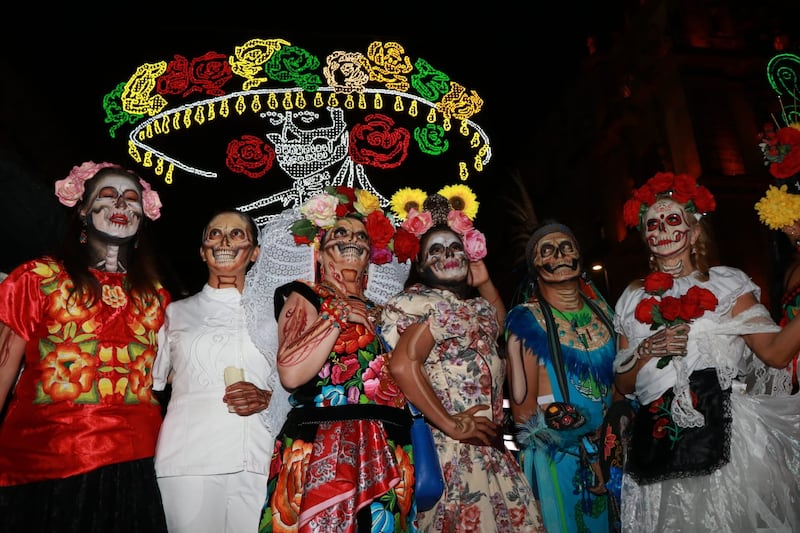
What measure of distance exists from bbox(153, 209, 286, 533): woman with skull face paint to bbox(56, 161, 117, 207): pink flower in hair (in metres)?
0.79

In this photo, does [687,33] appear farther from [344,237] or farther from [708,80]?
[344,237]

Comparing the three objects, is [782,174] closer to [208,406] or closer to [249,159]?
[208,406]

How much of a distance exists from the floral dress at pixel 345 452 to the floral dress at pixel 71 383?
839mm

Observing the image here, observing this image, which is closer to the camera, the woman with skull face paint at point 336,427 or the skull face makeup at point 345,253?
the woman with skull face paint at point 336,427

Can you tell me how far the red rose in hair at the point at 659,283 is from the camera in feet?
12.9

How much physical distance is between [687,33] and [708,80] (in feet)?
4.81

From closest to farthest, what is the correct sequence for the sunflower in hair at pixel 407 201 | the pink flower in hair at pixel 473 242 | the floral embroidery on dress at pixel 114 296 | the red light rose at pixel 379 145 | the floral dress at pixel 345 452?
1. the floral dress at pixel 345 452
2. the floral embroidery on dress at pixel 114 296
3. the pink flower in hair at pixel 473 242
4. the sunflower in hair at pixel 407 201
5. the red light rose at pixel 379 145

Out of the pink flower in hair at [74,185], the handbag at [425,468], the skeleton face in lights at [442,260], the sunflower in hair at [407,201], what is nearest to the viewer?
the handbag at [425,468]

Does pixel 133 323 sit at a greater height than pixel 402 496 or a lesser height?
greater

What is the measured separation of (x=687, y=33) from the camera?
59.4ft

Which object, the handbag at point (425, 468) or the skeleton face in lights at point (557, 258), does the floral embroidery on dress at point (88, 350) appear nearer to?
the handbag at point (425, 468)

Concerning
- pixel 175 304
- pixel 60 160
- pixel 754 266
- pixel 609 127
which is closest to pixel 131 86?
pixel 60 160

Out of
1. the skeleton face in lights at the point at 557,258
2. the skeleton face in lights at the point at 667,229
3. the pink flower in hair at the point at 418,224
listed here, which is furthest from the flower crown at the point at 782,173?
the pink flower in hair at the point at 418,224

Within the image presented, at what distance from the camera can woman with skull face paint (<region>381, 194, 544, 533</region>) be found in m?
3.49
